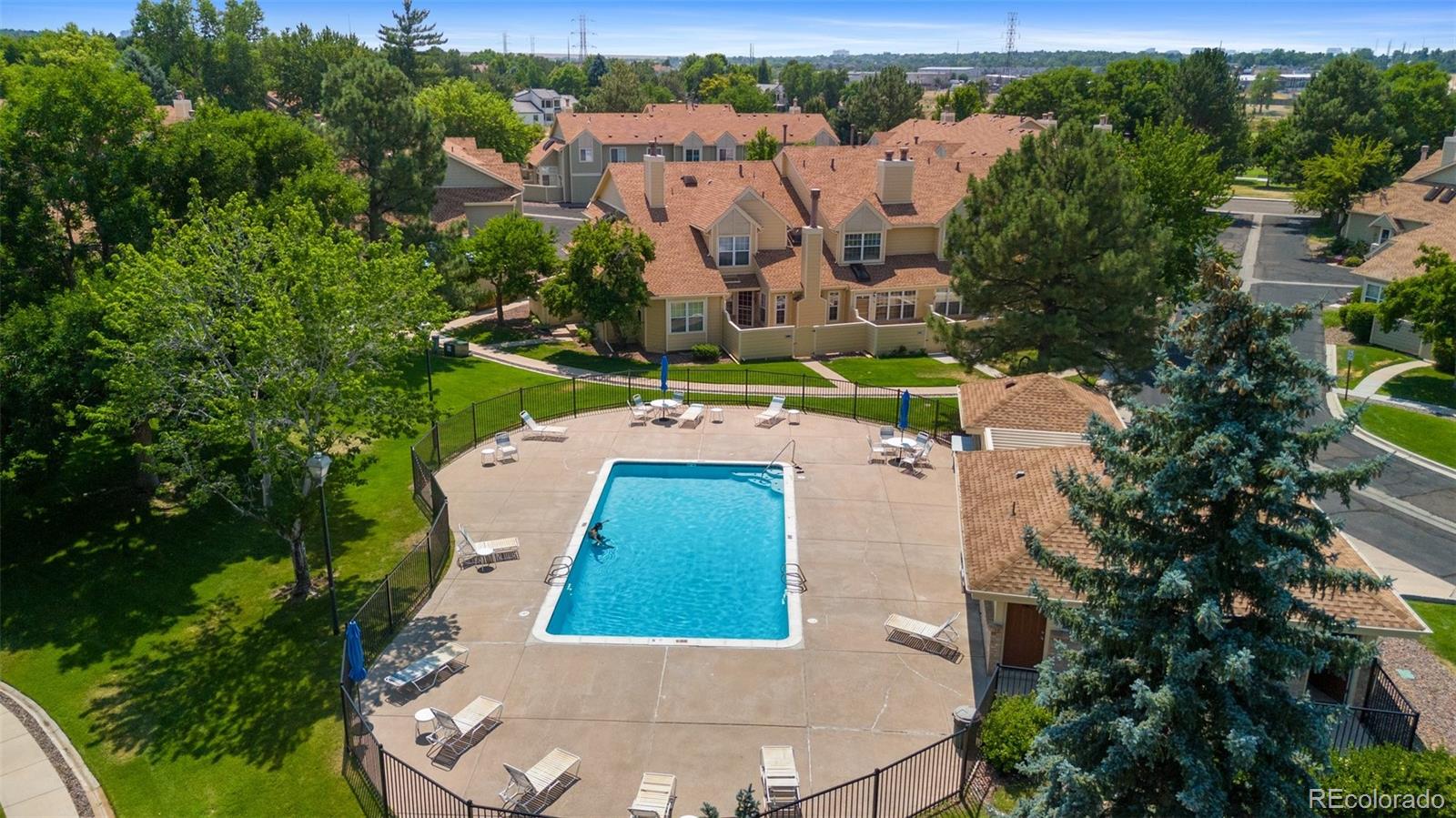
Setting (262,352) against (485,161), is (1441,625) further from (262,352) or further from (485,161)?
(485,161)

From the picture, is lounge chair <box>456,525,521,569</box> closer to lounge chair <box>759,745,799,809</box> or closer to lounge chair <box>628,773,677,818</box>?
lounge chair <box>628,773,677,818</box>

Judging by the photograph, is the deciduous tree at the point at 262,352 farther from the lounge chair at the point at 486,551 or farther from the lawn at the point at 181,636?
the lounge chair at the point at 486,551

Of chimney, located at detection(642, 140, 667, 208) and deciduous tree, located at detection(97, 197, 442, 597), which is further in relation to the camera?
chimney, located at detection(642, 140, 667, 208)

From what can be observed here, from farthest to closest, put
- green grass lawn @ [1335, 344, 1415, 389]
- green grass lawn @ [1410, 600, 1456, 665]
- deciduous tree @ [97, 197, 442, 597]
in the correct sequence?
green grass lawn @ [1335, 344, 1415, 389]
green grass lawn @ [1410, 600, 1456, 665]
deciduous tree @ [97, 197, 442, 597]

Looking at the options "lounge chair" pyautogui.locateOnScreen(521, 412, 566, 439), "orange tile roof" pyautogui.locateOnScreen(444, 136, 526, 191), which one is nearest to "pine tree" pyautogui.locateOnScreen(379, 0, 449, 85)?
"orange tile roof" pyautogui.locateOnScreen(444, 136, 526, 191)

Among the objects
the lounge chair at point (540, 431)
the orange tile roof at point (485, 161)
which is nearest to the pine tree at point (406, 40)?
the orange tile roof at point (485, 161)

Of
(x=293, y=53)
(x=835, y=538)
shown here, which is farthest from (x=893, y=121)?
(x=835, y=538)
